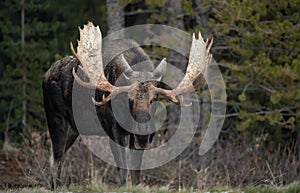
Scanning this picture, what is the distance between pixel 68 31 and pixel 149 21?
6.45 m

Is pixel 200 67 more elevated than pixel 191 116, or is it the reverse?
pixel 200 67

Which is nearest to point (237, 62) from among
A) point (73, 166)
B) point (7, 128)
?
point (73, 166)

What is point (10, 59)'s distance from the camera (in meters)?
19.3

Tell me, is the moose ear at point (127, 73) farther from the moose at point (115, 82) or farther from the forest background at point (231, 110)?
the forest background at point (231, 110)

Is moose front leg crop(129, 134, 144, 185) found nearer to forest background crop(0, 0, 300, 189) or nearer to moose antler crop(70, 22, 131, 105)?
moose antler crop(70, 22, 131, 105)

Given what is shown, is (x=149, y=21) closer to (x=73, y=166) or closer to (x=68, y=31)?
(x=73, y=166)

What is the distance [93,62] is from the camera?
1010 centimetres

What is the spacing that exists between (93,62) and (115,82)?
0.53 meters

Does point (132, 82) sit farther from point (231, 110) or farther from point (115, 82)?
point (231, 110)

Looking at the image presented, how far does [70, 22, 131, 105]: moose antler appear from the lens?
10.0 meters

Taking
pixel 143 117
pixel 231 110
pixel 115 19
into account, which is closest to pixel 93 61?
pixel 143 117

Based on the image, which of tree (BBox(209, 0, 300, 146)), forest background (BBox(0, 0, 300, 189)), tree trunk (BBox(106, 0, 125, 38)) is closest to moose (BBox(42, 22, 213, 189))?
forest background (BBox(0, 0, 300, 189))

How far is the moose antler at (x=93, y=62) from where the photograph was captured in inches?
394

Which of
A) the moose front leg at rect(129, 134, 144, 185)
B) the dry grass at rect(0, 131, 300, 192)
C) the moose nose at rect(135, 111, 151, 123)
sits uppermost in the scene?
the moose nose at rect(135, 111, 151, 123)
